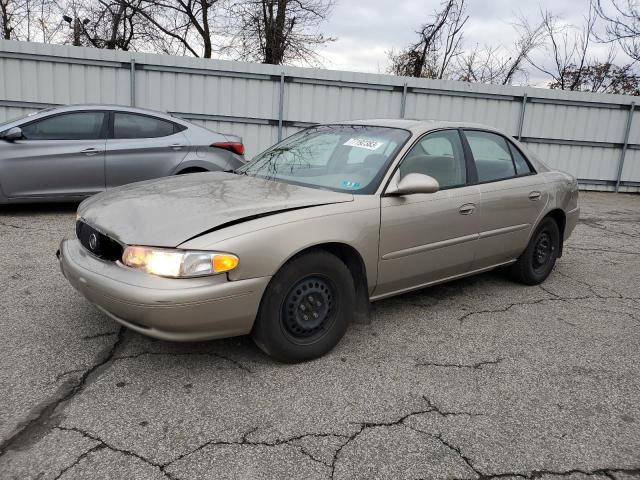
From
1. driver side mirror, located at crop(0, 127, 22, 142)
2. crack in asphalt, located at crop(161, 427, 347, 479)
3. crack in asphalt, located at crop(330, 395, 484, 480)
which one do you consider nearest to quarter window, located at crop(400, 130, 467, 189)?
crack in asphalt, located at crop(330, 395, 484, 480)

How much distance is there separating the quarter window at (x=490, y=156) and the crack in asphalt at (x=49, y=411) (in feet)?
9.82

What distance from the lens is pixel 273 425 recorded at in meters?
2.58

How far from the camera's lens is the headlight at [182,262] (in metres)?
2.69

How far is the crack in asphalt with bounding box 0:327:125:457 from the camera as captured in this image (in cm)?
236

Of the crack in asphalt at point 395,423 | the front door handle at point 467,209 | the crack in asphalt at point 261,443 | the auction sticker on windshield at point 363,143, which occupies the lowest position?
the crack in asphalt at point 261,443

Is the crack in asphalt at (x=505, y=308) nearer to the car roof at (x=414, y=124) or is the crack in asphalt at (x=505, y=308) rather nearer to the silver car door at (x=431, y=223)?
the silver car door at (x=431, y=223)

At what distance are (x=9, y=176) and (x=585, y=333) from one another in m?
6.30

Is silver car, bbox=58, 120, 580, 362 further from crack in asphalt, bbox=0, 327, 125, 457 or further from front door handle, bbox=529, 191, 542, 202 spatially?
crack in asphalt, bbox=0, 327, 125, 457

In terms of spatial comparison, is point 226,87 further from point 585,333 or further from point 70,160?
point 585,333

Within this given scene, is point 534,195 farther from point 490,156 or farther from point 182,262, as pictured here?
point 182,262

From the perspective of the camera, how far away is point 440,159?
404 cm

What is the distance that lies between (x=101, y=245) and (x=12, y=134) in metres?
4.22

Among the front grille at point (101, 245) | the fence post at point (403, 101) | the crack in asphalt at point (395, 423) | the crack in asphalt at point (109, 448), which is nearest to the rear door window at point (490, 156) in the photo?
the crack in asphalt at point (395, 423)

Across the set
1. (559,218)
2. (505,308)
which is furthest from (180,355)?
(559,218)
